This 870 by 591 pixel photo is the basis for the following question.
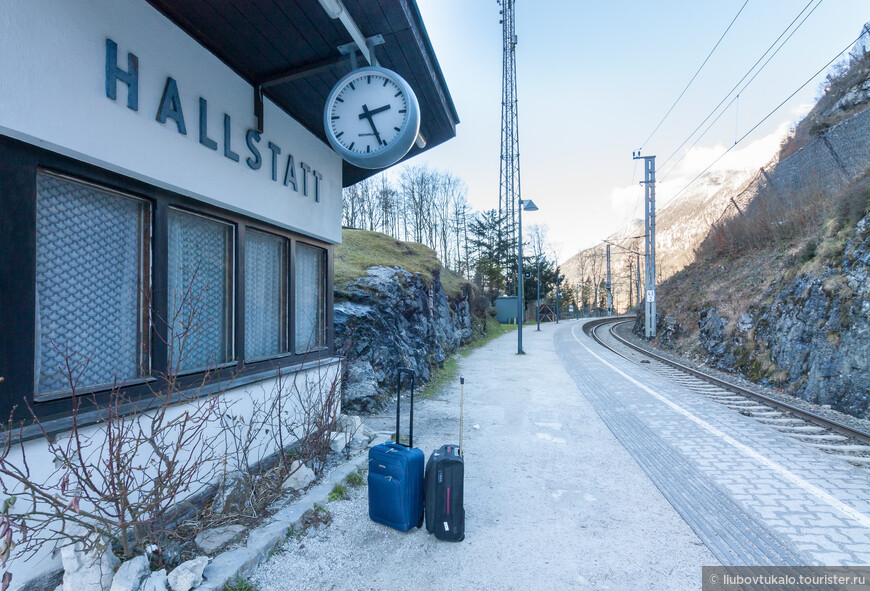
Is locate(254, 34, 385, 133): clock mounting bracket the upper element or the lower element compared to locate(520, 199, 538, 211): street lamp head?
lower

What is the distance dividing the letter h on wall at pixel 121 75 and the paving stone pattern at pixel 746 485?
604cm

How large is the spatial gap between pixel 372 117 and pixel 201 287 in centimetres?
251

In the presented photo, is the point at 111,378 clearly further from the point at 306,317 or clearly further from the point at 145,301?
the point at 306,317

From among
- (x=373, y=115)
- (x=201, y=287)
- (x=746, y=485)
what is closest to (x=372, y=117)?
(x=373, y=115)

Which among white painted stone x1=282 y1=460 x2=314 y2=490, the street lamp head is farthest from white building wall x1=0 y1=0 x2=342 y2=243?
the street lamp head

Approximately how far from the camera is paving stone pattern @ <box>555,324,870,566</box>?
12.0 feet

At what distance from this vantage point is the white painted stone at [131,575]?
8.47 feet

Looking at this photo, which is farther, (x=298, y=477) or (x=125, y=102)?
(x=298, y=477)

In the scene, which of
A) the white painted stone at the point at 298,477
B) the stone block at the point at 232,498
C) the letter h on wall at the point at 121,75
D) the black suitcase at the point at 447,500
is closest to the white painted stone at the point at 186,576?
the stone block at the point at 232,498

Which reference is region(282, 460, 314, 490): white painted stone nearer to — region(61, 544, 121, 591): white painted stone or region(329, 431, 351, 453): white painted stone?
region(329, 431, 351, 453): white painted stone

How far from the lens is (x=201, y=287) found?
14.2 feet

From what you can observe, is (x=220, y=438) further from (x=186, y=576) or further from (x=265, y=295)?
(x=265, y=295)

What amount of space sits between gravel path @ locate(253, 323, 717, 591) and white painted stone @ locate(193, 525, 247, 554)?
0.38m

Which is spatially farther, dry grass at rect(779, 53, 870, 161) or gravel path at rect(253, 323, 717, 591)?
dry grass at rect(779, 53, 870, 161)
